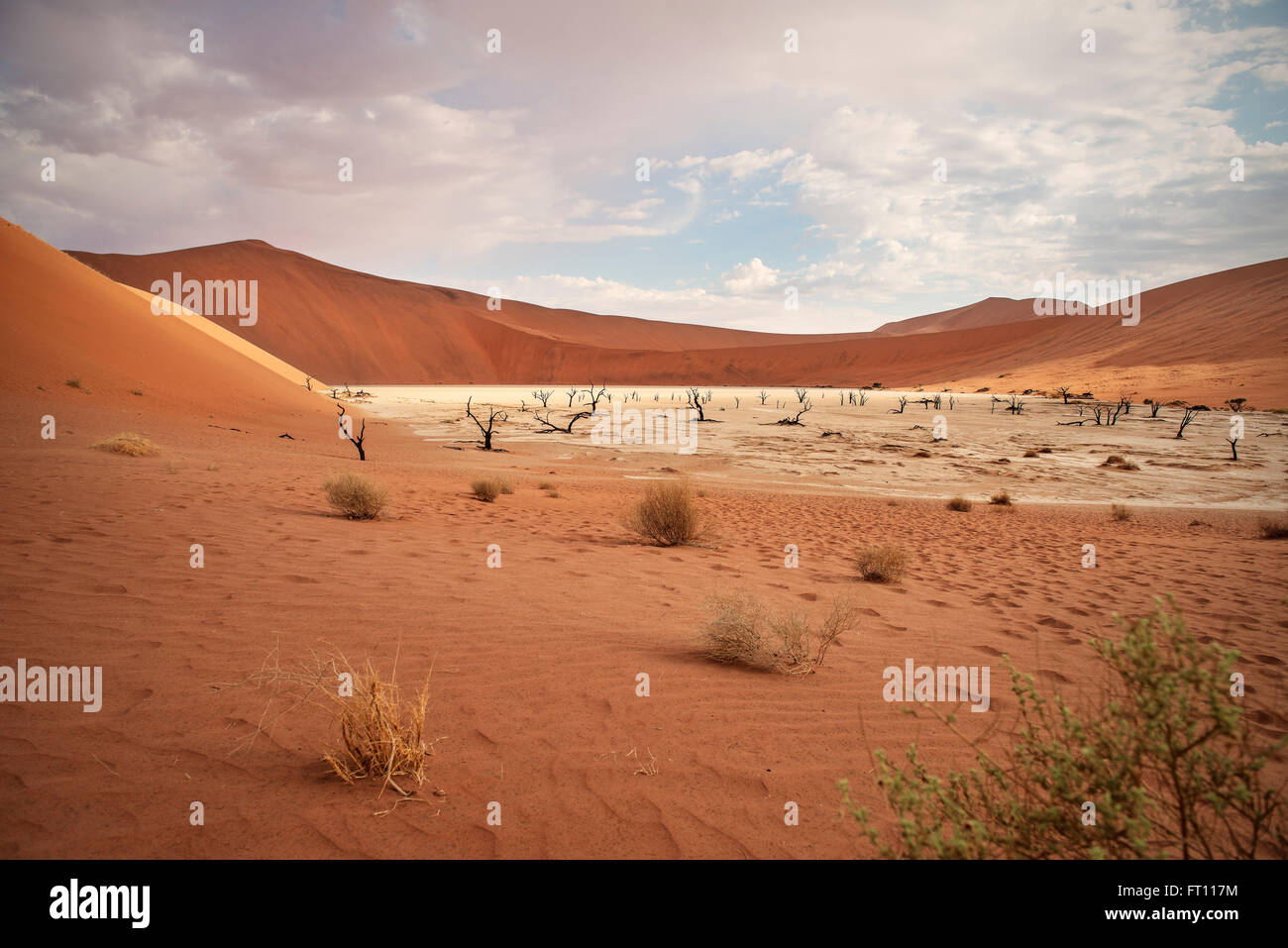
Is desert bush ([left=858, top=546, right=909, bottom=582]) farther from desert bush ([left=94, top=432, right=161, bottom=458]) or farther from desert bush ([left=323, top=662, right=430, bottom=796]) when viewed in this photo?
desert bush ([left=94, top=432, right=161, bottom=458])

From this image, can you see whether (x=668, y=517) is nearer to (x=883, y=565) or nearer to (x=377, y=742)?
(x=883, y=565)

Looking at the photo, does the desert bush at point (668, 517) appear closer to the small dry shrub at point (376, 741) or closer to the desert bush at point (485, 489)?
the desert bush at point (485, 489)

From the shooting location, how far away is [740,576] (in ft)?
23.9

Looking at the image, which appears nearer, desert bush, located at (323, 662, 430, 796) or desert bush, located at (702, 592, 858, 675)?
desert bush, located at (323, 662, 430, 796)

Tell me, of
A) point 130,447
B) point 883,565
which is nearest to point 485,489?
point 130,447

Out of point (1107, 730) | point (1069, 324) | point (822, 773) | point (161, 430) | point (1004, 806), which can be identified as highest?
point (1069, 324)

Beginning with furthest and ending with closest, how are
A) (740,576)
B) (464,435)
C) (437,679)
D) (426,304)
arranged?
1. (426,304)
2. (464,435)
3. (740,576)
4. (437,679)

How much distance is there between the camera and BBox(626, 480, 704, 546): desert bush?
28.9ft

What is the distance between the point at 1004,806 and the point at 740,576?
515 centimetres

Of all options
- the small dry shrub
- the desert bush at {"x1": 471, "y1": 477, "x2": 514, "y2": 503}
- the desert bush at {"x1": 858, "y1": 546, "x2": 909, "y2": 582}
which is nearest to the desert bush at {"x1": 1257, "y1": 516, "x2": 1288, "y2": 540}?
the desert bush at {"x1": 858, "y1": 546, "x2": 909, "y2": 582}

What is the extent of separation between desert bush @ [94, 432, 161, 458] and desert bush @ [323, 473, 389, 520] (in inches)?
227

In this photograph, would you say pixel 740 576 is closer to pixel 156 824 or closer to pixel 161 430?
pixel 156 824

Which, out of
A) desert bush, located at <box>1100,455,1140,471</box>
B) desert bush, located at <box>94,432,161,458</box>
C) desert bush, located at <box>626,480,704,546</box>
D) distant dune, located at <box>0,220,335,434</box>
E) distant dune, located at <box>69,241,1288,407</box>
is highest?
distant dune, located at <box>69,241,1288,407</box>
